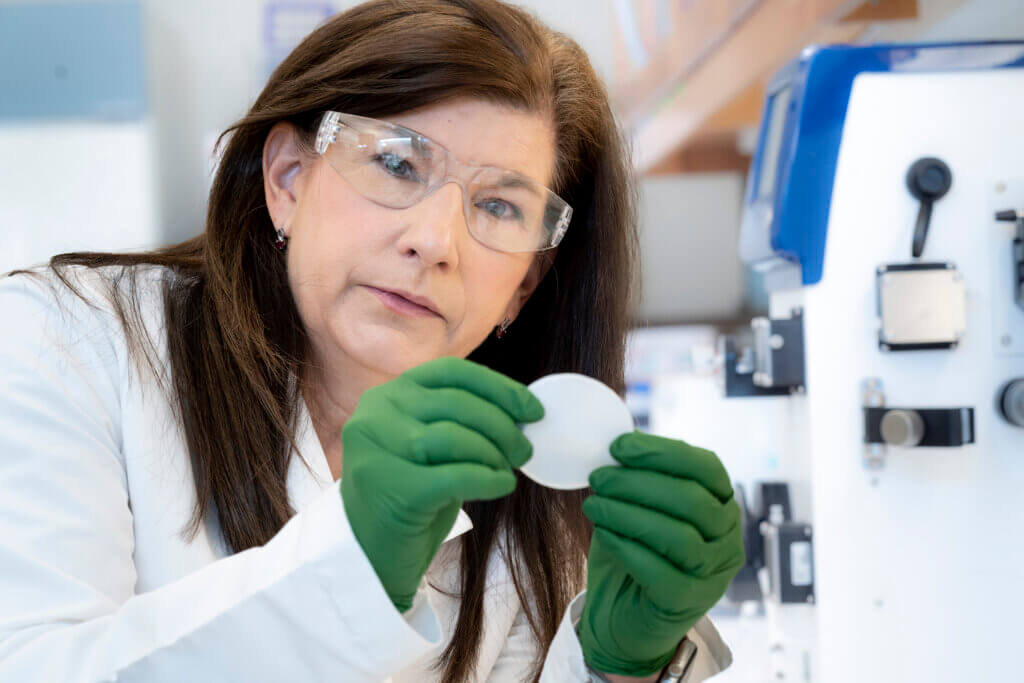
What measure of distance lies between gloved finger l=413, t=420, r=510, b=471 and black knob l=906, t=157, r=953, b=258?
117cm

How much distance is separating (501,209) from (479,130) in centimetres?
11

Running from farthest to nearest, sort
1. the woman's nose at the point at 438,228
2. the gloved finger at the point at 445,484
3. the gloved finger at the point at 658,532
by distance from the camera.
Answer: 1. the woman's nose at the point at 438,228
2. the gloved finger at the point at 658,532
3. the gloved finger at the point at 445,484

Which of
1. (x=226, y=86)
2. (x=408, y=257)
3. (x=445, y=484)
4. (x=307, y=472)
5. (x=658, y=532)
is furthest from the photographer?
(x=226, y=86)

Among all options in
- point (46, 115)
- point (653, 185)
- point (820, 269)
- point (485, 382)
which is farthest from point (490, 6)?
point (653, 185)

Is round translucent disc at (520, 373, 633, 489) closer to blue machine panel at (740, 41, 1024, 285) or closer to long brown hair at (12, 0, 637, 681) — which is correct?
long brown hair at (12, 0, 637, 681)

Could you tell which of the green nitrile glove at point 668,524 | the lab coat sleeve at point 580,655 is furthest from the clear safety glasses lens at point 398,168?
the lab coat sleeve at point 580,655

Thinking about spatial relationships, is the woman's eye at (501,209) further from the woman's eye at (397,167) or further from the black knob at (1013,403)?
the black knob at (1013,403)

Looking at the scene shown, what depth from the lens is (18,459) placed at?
95 centimetres

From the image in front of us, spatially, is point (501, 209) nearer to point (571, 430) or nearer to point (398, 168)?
point (398, 168)

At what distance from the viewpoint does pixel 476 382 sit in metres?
0.87

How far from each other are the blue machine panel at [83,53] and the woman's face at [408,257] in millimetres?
2462

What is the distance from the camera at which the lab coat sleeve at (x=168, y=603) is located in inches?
32.8

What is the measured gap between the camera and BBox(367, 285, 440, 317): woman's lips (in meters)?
1.14

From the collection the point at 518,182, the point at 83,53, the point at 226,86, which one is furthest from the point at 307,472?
the point at 226,86
